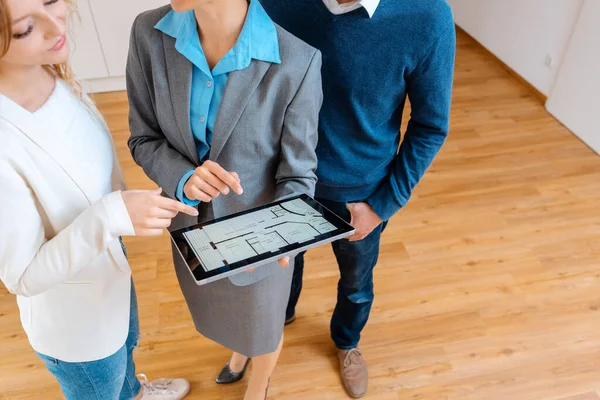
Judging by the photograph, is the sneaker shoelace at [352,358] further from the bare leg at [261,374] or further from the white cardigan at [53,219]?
the white cardigan at [53,219]

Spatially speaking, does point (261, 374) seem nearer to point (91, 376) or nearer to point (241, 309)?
point (241, 309)

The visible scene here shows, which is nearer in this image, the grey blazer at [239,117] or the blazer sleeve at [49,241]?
the blazer sleeve at [49,241]

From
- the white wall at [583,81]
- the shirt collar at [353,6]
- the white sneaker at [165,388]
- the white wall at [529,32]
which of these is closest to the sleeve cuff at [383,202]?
the shirt collar at [353,6]

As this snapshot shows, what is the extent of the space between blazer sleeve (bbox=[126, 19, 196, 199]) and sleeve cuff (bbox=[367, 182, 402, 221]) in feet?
1.56

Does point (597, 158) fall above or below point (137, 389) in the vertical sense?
below

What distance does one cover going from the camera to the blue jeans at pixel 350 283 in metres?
1.28

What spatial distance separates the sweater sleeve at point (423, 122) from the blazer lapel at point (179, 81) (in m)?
0.45

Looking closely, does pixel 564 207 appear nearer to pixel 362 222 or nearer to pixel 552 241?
pixel 552 241

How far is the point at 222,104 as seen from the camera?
0.85 metres

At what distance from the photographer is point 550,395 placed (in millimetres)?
1570

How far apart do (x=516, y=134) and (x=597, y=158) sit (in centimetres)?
43

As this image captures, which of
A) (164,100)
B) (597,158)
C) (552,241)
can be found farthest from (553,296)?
(164,100)

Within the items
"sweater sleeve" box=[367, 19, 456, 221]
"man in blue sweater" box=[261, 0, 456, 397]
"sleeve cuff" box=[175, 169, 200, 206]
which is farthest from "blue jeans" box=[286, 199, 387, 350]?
"sleeve cuff" box=[175, 169, 200, 206]

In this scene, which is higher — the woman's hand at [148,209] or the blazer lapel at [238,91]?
the blazer lapel at [238,91]
